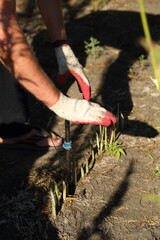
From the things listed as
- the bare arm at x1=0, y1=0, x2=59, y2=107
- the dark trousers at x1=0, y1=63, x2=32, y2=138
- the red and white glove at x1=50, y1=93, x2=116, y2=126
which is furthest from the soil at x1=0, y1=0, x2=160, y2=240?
the bare arm at x1=0, y1=0, x2=59, y2=107

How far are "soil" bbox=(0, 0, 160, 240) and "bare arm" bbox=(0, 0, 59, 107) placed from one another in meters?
0.82

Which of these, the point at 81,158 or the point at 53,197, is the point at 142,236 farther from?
the point at 81,158

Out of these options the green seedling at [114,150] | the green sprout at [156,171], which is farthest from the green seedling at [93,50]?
the green sprout at [156,171]

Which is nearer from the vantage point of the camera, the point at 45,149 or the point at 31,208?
the point at 31,208

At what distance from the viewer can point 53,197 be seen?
7.90 feet

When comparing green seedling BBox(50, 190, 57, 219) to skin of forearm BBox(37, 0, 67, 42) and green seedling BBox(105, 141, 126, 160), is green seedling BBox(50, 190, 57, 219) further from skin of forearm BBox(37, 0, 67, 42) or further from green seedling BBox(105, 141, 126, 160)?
skin of forearm BBox(37, 0, 67, 42)

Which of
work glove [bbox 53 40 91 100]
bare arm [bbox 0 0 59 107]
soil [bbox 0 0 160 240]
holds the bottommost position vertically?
soil [bbox 0 0 160 240]

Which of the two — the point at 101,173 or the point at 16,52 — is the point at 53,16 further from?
the point at 101,173

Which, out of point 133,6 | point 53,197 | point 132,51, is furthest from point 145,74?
point 53,197

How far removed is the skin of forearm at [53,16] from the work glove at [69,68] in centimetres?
5

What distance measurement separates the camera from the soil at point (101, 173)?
2.42 m

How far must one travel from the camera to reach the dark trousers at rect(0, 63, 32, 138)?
123 inches

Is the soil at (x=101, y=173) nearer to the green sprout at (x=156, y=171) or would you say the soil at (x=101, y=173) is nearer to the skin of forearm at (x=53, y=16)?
the green sprout at (x=156, y=171)

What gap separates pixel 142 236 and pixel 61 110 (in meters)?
0.89
